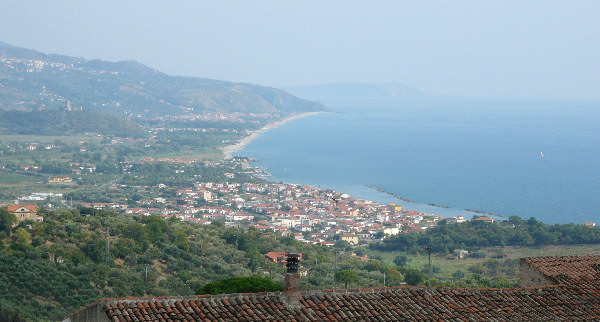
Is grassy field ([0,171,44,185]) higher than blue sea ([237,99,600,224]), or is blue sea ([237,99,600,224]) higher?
grassy field ([0,171,44,185])

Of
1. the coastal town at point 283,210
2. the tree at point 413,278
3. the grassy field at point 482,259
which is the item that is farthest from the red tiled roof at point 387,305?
the coastal town at point 283,210

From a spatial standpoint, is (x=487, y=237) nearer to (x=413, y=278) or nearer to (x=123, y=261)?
(x=413, y=278)

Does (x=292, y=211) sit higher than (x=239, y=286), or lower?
lower

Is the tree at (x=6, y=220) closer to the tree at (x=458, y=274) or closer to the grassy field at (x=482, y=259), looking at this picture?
the grassy field at (x=482, y=259)

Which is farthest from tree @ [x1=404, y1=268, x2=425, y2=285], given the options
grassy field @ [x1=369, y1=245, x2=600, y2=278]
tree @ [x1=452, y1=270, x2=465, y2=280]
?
grassy field @ [x1=369, y1=245, x2=600, y2=278]

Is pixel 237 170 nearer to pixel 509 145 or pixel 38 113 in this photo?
pixel 38 113

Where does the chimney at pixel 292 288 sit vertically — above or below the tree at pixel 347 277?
above

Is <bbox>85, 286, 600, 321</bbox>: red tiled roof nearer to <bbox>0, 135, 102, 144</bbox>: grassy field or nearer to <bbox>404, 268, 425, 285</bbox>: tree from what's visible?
<bbox>404, 268, 425, 285</bbox>: tree

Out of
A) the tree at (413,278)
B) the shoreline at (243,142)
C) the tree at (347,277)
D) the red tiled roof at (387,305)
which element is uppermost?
the red tiled roof at (387,305)

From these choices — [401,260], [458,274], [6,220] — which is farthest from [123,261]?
[401,260]

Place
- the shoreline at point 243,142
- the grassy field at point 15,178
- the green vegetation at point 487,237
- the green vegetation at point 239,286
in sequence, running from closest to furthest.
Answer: the green vegetation at point 239,286, the green vegetation at point 487,237, the grassy field at point 15,178, the shoreline at point 243,142
